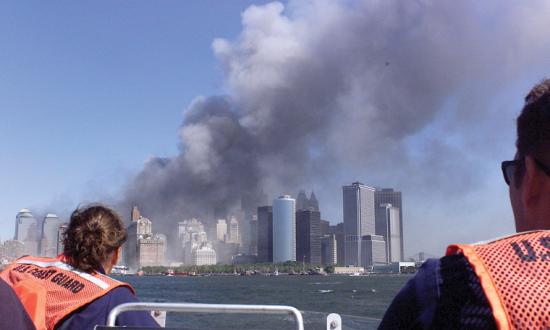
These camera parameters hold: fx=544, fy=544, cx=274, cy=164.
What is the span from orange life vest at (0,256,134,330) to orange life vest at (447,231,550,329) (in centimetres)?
160

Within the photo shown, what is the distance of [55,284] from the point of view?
87.4 inches

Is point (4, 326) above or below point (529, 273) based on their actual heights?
below

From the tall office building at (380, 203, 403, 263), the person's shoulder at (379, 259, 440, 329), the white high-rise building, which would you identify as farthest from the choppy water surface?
the tall office building at (380, 203, 403, 263)

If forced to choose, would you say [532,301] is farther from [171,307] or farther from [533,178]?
[171,307]

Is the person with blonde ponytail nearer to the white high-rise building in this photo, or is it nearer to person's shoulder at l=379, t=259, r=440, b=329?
person's shoulder at l=379, t=259, r=440, b=329

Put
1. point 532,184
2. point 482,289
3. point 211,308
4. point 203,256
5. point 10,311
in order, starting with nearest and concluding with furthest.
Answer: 1. point 482,289
2. point 532,184
3. point 10,311
4. point 211,308
5. point 203,256

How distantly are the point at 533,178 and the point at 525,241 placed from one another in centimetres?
20

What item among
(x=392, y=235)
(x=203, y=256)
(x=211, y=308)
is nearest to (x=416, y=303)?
(x=211, y=308)

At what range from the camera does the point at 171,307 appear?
2154mm

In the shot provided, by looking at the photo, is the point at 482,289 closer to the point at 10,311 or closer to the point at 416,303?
the point at 416,303

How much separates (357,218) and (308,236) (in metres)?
18.6

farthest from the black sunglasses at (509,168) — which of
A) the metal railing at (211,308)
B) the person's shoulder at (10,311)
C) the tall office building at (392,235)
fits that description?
the tall office building at (392,235)

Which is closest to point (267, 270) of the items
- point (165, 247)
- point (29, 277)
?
point (165, 247)

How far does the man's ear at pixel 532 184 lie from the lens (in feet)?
3.66
